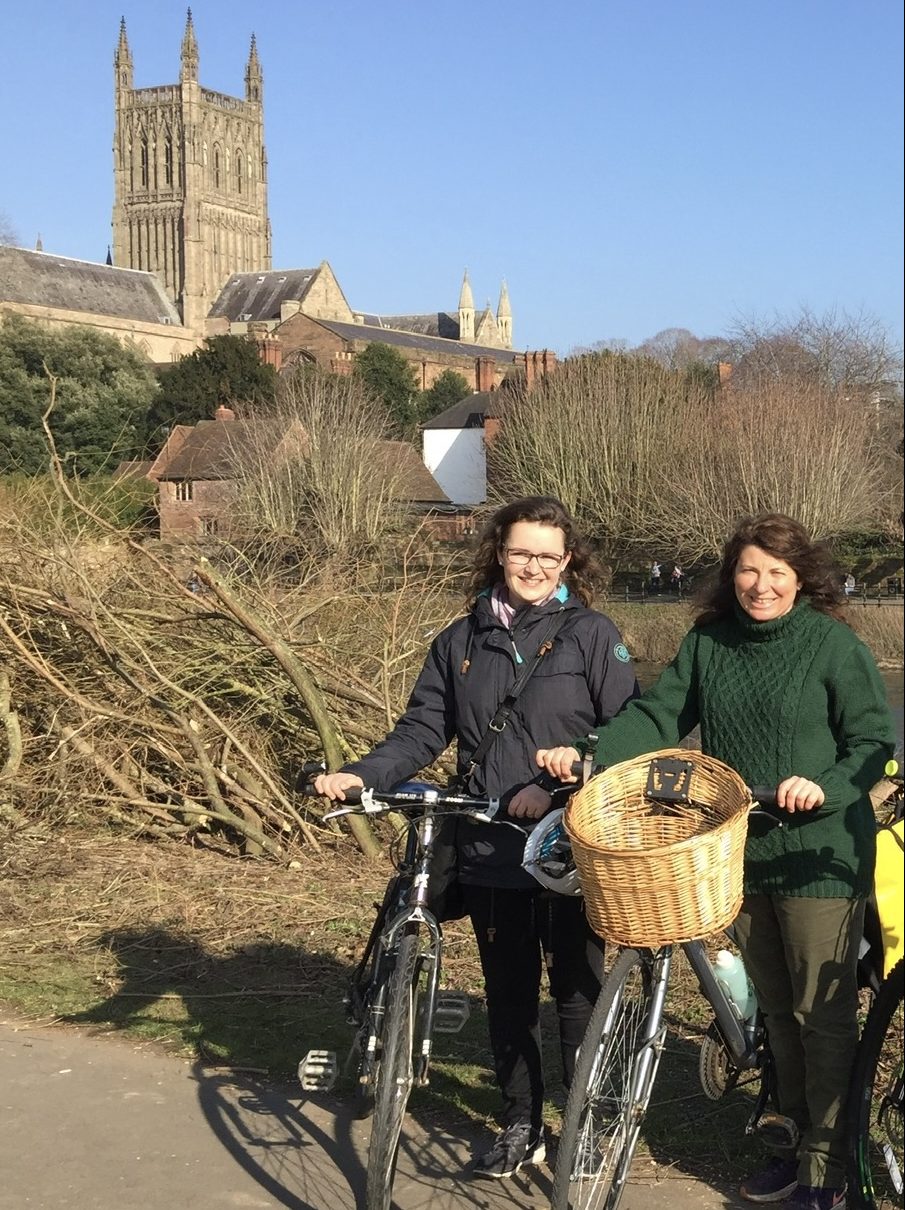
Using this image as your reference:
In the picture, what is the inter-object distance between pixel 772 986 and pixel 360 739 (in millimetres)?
4834

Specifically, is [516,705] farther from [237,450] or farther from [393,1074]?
[237,450]

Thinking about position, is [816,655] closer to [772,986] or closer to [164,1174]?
[772,986]

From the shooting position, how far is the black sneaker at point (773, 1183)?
376 cm

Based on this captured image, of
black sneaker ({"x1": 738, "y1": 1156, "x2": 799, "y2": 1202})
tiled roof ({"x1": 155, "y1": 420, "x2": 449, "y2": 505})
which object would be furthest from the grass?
tiled roof ({"x1": 155, "y1": 420, "x2": 449, "y2": 505})

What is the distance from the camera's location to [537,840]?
11.9 ft

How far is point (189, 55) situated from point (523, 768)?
14621 centimetres

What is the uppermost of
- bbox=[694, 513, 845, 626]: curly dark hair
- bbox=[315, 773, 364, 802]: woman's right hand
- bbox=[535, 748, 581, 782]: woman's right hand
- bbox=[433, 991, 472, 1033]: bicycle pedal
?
bbox=[694, 513, 845, 626]: curly dark hair

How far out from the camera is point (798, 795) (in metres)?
3.41

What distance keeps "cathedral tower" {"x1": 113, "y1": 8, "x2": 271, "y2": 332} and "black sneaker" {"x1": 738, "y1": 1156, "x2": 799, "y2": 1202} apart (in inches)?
5156

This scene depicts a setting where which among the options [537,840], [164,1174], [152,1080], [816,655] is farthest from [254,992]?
[816,655]

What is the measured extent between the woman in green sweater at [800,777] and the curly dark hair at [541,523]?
581 mm

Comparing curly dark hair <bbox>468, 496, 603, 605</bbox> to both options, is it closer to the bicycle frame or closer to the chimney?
the bicycle frame

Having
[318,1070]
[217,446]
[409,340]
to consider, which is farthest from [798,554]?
[409,340]

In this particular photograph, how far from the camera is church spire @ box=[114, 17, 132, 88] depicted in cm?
13888
